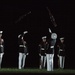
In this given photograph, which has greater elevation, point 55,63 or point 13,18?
point 13,18

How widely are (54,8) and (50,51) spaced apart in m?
9.64

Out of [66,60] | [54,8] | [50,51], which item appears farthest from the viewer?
[54,8]

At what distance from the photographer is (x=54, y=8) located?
34.2 meters

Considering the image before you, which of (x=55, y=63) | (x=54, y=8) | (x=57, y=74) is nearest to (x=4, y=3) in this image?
(x=54, y=8)

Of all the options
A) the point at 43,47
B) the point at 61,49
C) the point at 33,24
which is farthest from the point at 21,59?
the point at 33,24

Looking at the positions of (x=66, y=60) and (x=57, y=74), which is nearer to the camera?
(x=57, y=74)

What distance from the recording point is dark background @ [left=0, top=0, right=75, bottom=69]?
3212cm

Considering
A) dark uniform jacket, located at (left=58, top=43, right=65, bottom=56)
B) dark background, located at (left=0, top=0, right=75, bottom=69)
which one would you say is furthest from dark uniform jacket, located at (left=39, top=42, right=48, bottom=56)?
dark background, located at (left=0, top=0, right=75, bottom=69)

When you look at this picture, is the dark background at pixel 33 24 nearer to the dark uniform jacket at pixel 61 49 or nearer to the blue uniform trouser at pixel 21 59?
the blue uniform trouser at pixel 21 59

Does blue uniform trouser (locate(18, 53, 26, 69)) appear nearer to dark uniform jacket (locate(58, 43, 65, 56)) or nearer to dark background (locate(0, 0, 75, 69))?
dark uniform jacket (locate(58, 43, 65, 56))

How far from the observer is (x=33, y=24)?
33031 millimetres

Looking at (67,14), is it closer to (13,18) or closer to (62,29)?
(62,29)

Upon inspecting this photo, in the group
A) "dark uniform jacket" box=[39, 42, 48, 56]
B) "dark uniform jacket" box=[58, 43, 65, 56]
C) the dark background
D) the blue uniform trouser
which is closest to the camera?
"dark uniform jacket" box=[39, 42, 48, 56]

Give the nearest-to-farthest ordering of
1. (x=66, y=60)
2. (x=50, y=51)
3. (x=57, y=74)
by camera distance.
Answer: (x=57, y=74)
(x=50, y=51)
(x=66, y=60)
